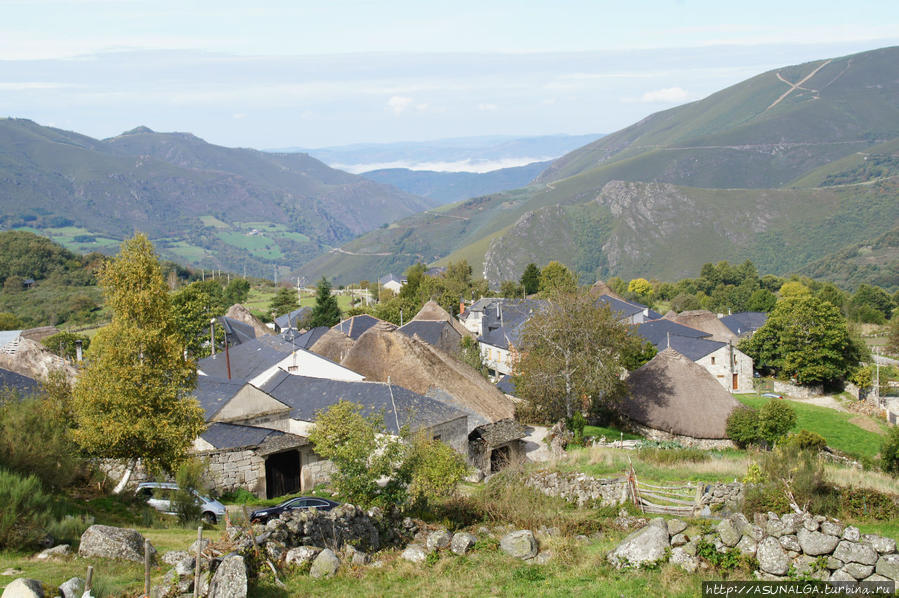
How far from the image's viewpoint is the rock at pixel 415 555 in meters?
13.4

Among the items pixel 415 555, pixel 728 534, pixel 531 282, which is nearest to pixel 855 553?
pixel 728 534

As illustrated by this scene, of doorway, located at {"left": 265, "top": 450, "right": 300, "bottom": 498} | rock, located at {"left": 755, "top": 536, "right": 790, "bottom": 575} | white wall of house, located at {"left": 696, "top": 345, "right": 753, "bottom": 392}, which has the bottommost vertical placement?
white wall of house, located at {"left": 696, "top": 345, "right": 753, "bottom": 392}

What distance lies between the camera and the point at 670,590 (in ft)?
37.3

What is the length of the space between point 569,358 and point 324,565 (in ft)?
74.4

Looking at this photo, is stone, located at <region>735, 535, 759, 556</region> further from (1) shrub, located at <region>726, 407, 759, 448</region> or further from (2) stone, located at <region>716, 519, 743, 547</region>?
(1) shrub, located at <region>726, 407, 759, 448</region>

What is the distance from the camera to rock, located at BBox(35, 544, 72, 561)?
11.8 m

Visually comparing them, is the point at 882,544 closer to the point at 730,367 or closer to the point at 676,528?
the point at 676,528

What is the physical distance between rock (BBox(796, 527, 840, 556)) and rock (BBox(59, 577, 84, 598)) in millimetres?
10616

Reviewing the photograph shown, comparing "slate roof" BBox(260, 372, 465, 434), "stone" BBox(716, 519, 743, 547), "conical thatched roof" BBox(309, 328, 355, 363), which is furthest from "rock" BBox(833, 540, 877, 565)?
"conical thatched roof" BBox(309, 328, 355, 363)

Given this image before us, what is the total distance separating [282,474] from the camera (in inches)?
903

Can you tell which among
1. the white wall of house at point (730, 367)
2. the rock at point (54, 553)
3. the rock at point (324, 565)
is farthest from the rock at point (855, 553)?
the white wall of house at point (730, 367)

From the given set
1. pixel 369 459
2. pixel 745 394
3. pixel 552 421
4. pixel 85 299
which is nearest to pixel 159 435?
pixel 369 459

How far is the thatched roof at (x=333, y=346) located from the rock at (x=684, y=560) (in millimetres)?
31236

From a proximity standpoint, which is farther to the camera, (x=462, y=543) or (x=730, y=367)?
(x=730, y=367)
